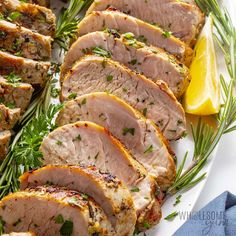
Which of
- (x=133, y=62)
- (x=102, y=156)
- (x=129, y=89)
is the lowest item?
(x=102, y=156)

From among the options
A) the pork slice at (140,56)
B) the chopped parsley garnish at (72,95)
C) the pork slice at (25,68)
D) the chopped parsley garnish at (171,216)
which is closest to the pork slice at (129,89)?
the chopped parsley garnish at (72,95)

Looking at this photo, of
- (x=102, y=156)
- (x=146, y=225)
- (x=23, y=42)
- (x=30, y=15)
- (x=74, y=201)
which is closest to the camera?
(x=74, y=201)

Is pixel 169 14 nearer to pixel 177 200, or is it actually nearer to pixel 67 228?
pixel 177 200

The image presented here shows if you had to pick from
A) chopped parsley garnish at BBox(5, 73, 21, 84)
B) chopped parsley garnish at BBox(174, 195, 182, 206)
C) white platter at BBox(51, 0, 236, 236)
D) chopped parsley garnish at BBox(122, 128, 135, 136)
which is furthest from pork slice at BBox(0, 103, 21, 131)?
chopped parsley garnish at BBox(174, 195, 182, 206)

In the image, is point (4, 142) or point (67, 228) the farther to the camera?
point (4, 142)

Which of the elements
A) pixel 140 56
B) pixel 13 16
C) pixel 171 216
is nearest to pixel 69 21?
pixel 13 16

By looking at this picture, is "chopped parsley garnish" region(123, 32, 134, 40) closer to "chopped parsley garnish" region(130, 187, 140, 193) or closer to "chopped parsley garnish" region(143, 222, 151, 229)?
"chopped parsley garnish" region(130, 187, 140, 193)

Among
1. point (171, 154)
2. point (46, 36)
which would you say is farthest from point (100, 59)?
point (171, 154)
